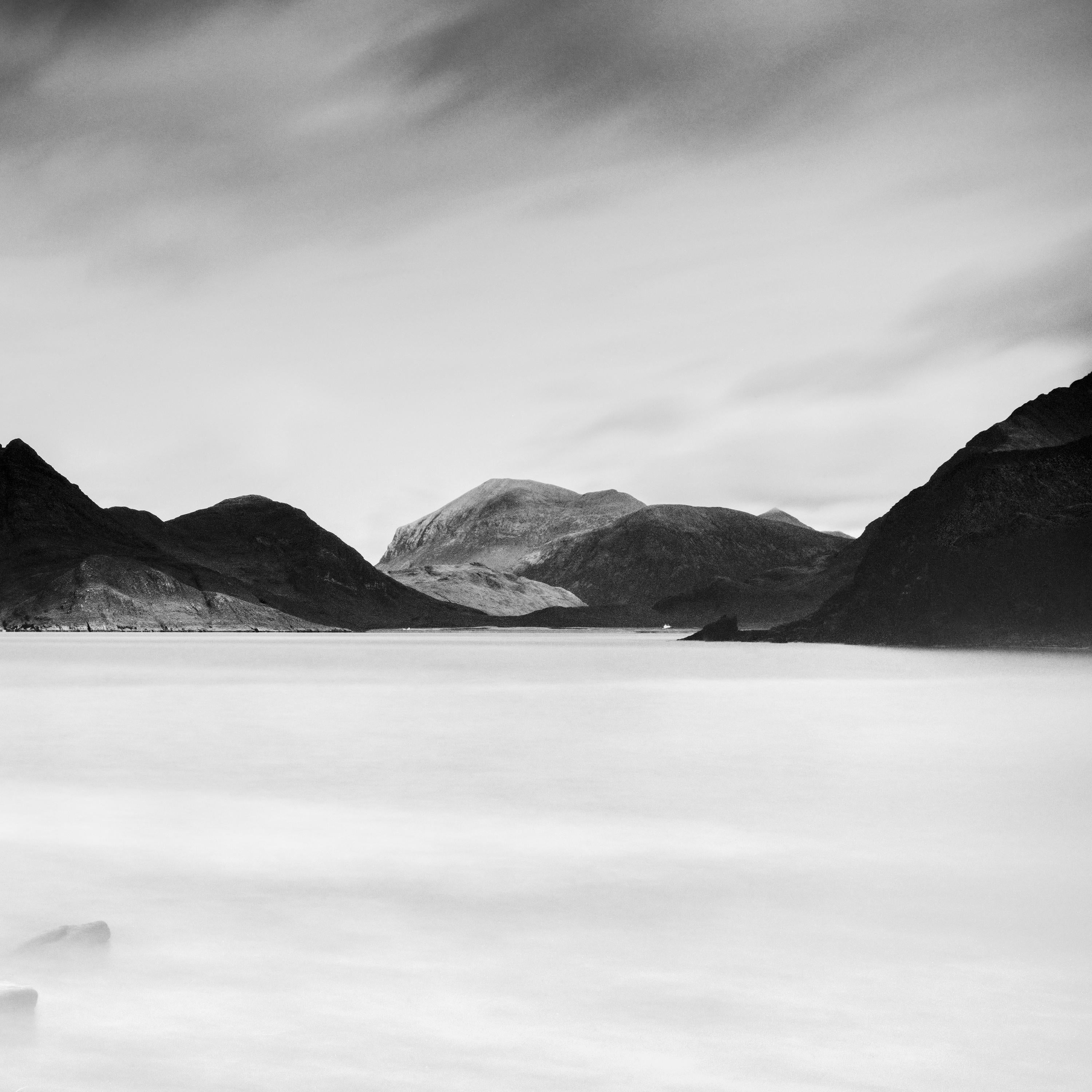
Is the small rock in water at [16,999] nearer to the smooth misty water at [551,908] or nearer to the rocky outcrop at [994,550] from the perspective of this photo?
the smooth misty water at [551,908]

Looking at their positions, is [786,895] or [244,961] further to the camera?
[786,895]

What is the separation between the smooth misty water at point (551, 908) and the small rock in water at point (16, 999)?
0.51 ft

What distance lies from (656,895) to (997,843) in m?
7.00

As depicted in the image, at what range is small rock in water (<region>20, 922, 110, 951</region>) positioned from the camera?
42.9 feet

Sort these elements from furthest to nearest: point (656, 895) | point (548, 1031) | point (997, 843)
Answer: point (997, 843), point (656, 895), point (548, 1031)

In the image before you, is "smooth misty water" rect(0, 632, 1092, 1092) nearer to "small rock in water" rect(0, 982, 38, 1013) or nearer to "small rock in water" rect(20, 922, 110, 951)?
"small rock in water" rect(0, 982, 38, 1013)

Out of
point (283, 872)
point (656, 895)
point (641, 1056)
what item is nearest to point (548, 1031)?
point (641, 1056)

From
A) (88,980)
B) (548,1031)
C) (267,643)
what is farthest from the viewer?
(267,643)

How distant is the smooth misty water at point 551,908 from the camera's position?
10.2 meters

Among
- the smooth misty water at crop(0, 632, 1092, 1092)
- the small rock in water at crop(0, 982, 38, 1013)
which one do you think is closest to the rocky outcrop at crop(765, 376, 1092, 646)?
the smooth misty water at crop(0, 632, 1092, 1092)

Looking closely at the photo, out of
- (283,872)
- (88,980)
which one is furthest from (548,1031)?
(283,872)

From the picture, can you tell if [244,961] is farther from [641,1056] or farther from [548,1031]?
[641,1056]

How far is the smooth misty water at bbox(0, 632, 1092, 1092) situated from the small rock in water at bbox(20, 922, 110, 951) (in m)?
0.28

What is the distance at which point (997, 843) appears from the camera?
67.2 ft
